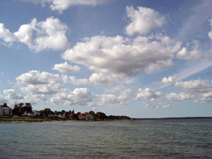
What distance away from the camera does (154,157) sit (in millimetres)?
27828

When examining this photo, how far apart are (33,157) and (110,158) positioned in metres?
12.1

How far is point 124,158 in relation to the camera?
26906mm

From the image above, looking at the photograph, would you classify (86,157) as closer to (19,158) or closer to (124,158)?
(124,158)

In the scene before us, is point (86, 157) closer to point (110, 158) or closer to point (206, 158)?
point (110, 158)

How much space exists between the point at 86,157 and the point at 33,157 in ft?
27.4

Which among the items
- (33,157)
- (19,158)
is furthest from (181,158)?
(19,158)

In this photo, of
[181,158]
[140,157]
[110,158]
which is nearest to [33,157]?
[110,158]

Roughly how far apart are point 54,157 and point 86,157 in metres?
5.02

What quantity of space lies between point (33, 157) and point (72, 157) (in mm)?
6159

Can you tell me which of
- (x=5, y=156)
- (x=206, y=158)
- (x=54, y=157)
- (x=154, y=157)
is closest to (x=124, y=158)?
(x=154, y=157)

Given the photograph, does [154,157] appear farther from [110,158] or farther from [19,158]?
[19,158]

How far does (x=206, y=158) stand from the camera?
92.0 ft

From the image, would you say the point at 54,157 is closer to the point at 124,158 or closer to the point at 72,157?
the point at 72,157

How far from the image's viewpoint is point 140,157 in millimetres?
27656
